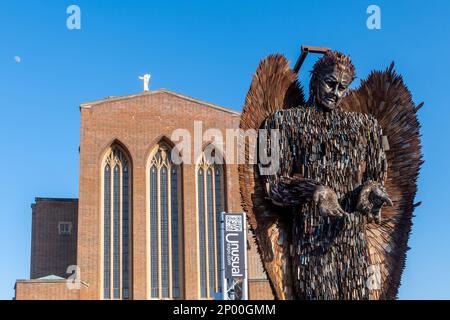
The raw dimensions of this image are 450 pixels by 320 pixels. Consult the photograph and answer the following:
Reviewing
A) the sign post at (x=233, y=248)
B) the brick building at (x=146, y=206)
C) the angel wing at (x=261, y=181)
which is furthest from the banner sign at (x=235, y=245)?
the brick building at (x=146, y=206)

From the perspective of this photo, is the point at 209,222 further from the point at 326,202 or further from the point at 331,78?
the point at 326,202

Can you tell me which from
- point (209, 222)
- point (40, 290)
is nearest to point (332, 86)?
point (40, 290)

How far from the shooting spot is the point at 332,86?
28.0ft

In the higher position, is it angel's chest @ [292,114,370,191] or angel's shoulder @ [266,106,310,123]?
angel's shoulder @ [266,106,310,123]

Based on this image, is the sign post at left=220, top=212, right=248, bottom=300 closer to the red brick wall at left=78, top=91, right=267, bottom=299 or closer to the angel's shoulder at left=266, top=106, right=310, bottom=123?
the angel's shoulder at left=266, top=106, right=310, bottom=123

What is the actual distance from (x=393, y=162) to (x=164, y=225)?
58.7ft

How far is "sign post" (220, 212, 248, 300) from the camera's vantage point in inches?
459

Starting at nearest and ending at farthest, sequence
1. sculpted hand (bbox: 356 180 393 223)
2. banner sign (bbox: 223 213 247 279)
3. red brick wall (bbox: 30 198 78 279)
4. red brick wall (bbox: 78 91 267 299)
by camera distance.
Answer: sculpted hand (bbox: 356 180 393 223) < banner sign (bbox: 223 213 247 279) < red brick wall (bbox: 78 91 267 299) < red brick wall (bbox: 30 198 78 279)

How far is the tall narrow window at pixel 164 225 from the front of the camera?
25.5 meters

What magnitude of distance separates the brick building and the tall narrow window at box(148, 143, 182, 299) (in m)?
0.03

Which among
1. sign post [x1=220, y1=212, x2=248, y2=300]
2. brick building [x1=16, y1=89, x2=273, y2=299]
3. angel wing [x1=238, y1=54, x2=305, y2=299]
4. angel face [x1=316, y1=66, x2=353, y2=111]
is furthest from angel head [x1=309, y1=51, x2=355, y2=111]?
brick building [x1=16, y1=89, x2=273, y2=299]

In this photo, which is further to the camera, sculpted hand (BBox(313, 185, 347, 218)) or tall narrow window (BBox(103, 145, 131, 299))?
tall narrow window (BBox(103, 145, 131, 299))

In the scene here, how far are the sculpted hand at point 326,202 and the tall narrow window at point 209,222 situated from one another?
1770 cm

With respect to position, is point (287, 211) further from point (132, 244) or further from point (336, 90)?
point (132, 244)
